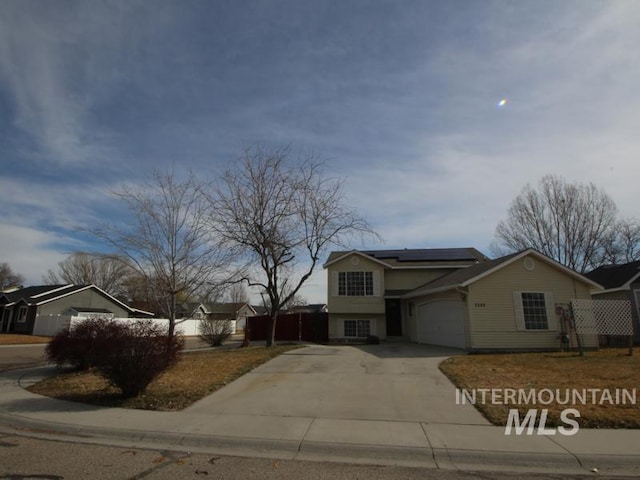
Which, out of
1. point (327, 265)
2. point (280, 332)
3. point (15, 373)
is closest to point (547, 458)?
point (15, 373)

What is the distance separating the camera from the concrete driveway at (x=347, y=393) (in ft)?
22.8

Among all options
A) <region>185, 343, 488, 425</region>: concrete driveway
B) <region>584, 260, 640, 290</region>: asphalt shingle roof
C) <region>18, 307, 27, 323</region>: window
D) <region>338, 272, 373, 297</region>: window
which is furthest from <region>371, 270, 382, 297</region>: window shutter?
<region>18, 307, 27, 323</region>: window

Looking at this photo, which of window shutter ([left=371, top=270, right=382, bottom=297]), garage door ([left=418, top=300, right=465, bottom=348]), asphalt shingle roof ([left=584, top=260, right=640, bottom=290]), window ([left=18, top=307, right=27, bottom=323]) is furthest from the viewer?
window ([left=18, top=307, right=27, bottom=323])

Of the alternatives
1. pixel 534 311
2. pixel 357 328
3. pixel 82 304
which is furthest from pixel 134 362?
pixel 82 304

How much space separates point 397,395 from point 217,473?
16.0 ft

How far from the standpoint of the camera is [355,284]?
2447cm

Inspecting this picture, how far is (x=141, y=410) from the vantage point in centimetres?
704

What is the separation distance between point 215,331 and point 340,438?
69.3ft

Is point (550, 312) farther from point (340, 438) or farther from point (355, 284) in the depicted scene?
point (340, 438)

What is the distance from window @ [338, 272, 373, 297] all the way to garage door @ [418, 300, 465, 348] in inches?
142

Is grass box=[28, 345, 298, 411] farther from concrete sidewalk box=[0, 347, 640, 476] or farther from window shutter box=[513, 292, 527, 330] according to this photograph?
window shutter box=[513, 292, 527, 330]

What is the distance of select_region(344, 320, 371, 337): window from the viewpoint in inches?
960

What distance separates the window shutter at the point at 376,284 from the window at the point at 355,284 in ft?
0.65

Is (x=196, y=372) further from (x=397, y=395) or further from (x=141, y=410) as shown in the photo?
(x=397, y=395)
